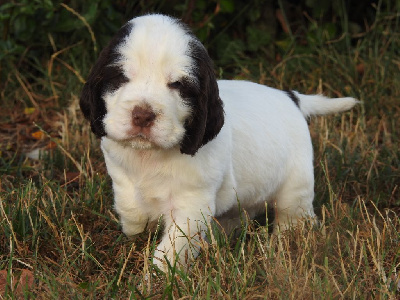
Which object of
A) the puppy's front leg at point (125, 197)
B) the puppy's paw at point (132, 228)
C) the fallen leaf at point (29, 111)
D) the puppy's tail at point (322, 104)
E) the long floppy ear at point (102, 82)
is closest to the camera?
the long floppy ear at point (102, 82)

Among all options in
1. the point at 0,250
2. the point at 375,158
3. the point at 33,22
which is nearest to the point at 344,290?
the point at 0,250

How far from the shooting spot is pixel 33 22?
728 cm

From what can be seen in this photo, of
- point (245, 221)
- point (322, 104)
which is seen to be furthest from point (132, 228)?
point (322, 104)

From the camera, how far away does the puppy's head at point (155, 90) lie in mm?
3508

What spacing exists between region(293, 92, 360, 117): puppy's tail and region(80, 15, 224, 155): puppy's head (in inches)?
61.0

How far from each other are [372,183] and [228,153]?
1.70 m

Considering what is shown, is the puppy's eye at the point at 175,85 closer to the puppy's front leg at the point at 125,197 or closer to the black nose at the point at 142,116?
the black nose at the point at 142,116

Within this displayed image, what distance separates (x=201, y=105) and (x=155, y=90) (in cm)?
27

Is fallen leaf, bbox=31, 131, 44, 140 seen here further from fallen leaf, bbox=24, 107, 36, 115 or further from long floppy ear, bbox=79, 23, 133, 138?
long floppy ear, bbox=79, 23, 133, 138

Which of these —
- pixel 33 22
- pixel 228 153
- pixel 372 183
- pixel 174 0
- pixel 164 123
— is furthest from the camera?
pixel 174 0

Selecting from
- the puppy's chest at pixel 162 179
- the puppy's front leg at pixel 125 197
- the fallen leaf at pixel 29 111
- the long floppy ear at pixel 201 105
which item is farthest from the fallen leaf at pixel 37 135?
the long floppy ear at pixel 201 105

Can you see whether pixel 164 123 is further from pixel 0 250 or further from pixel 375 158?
pixel 375 158

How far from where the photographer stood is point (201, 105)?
3.73 meters

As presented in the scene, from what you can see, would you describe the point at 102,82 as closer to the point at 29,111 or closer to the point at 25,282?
the point at 25,282
